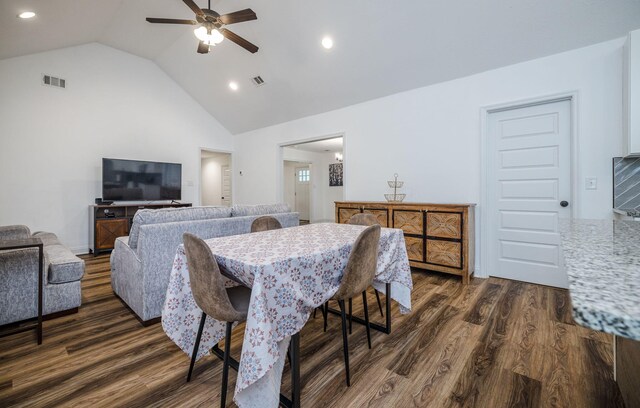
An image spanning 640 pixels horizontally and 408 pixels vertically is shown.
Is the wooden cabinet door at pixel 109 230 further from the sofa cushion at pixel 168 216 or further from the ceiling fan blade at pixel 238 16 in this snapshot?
the ceiling fan blade at pixel 238 16

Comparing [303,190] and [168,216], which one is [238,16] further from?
[303,190]

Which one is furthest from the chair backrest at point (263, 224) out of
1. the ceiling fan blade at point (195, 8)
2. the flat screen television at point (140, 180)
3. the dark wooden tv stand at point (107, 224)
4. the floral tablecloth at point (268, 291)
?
the flat screen television at point (140, 180)

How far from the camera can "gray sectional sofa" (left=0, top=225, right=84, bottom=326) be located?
7.35ft

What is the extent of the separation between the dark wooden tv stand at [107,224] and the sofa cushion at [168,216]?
3.23 m

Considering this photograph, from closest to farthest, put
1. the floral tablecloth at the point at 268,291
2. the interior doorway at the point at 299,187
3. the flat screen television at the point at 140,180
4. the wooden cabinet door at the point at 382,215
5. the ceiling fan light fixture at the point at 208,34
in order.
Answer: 1. the floral tablecloth at the point at 268,291
2. the ceiling fan light fixture at the point at 208,34
3. the wooden cabinet door at the point at 382,215
4. the flat screen television at the point at 140,180
5. the interior doorway at the point at 299,187

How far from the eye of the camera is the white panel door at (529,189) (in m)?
3.21

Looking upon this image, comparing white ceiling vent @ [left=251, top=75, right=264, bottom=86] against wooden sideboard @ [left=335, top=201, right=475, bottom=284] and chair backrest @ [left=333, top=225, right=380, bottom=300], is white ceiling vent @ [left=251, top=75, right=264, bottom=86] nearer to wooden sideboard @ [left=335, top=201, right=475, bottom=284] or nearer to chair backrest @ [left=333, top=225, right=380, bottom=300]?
wooden sideboard @ [left=335, top=201, right=475, bottom=284]

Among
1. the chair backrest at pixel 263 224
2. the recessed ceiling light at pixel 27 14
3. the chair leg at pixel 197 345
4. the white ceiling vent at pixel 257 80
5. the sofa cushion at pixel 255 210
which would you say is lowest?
the chair leg at pixel 197 345

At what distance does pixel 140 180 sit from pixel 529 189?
6.37m

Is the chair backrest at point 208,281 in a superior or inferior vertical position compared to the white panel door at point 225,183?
inferior

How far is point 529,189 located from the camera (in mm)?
3389

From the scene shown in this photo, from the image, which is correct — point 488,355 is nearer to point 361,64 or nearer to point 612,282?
point 612,282

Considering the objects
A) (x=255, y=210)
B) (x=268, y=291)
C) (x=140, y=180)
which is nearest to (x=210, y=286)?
(x=268, y=291)

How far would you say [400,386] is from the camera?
1650 mm
